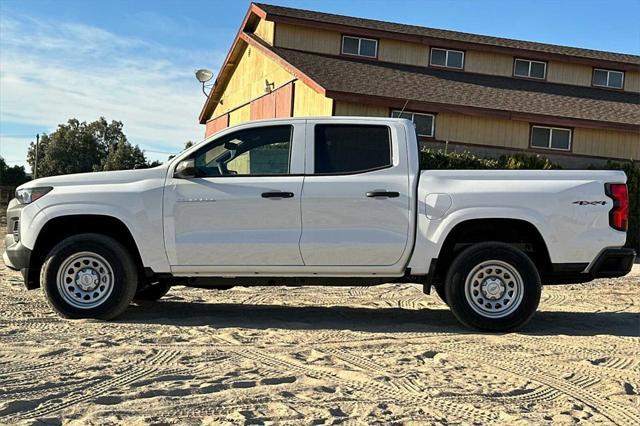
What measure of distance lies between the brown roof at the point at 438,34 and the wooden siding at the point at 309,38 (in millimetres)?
394

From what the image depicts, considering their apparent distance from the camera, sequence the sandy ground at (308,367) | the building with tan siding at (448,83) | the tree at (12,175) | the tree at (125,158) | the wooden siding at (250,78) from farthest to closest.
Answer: the tree at (125,158) → the tree at (12,175) → the wooden siding at (250,78) → the building with tan siding at (448,83) → the sandy ground at (308,367)

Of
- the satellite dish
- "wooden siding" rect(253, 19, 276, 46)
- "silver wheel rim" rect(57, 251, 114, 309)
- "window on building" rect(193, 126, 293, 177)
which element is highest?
"wooden siding" rect(253, 19, 276, 46)

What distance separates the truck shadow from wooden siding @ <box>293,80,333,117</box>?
1008 cm

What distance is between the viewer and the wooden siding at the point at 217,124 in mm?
28344

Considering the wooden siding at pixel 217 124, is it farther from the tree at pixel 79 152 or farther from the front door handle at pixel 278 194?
the front door handle at pixel 278 194

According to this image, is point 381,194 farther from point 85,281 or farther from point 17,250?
point 17,250

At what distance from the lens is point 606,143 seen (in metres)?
19.0

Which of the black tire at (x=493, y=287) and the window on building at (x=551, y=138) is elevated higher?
the window on building at (x=551, y=138)

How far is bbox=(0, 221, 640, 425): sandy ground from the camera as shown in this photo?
365 centimetres

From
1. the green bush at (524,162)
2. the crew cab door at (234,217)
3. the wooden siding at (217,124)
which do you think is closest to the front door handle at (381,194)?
the crew cab door at (234,217)

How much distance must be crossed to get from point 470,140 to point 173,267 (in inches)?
537

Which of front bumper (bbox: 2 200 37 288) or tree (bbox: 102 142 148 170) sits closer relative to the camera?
front bumper (bbox: 2 200 37 288)

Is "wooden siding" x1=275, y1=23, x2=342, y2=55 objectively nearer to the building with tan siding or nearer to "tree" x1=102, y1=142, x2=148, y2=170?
the building with tan siding

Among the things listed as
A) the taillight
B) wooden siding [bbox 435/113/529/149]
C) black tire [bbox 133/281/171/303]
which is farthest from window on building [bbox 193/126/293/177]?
wooden siding [bbox 435/113/529/149]
